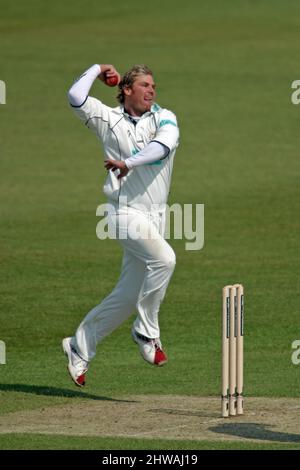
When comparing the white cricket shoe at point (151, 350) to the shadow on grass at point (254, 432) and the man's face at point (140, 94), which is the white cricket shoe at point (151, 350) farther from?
the man's face at point (140, 94)

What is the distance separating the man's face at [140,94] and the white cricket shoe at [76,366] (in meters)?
1.97

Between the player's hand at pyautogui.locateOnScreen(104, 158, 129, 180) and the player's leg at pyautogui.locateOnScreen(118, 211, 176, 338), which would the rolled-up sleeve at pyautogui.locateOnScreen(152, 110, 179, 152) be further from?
the player's leg at pyautogui.locateOnScreen(118, 211, 176, 338)

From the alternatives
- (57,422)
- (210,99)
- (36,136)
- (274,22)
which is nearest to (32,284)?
(57,422)

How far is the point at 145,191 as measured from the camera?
11.2 m

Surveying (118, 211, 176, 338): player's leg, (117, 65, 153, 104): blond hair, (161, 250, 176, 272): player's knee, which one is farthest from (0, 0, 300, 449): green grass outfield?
(117, 65, 153, 104): blond hair

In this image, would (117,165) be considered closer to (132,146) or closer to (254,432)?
(132,146)

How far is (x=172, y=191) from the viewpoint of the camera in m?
23.6

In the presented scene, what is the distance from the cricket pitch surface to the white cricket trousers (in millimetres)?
567

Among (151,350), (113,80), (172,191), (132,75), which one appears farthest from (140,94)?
(172,191)

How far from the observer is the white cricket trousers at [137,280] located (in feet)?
36.3

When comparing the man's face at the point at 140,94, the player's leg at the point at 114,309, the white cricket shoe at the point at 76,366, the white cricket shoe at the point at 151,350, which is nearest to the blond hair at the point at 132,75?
the man's face at the point at 140,94

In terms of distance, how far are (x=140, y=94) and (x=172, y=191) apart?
12397 millimetres

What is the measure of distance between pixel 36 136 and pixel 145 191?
57.1ft
